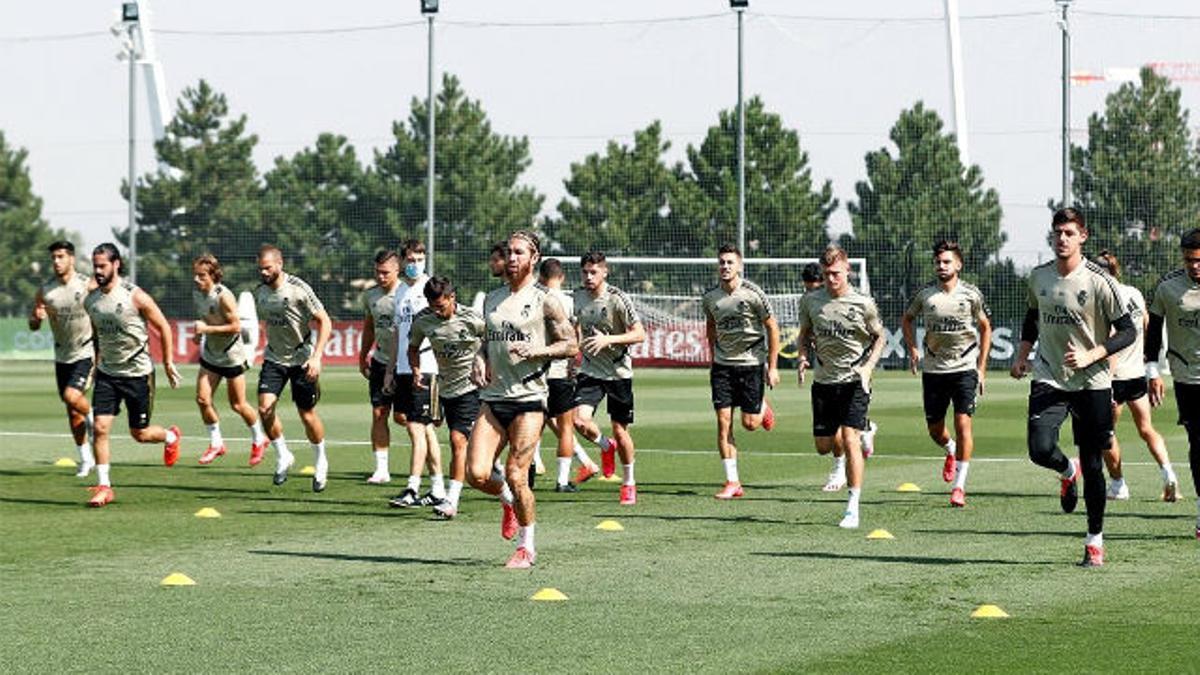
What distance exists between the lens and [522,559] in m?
12.8

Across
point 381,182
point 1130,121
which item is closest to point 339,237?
point 381,182

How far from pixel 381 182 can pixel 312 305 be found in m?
67.1

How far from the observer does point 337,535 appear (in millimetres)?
14766

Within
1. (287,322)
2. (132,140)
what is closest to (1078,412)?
(287,322)

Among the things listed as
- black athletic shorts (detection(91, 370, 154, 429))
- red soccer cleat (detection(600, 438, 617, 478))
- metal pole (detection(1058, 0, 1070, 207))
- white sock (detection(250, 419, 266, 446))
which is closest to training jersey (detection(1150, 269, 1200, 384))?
red soccer cleat (detection(600, 438, 617, 478))

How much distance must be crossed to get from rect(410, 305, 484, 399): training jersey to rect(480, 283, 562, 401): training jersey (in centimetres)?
229

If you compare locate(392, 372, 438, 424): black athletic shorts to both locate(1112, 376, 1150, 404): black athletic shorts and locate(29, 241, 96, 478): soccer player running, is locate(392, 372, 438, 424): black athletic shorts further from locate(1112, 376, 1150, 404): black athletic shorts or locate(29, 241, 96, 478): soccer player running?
locate(1112, 376, 1150, 404): black athletic shorts

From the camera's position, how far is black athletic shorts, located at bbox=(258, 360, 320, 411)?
18891 millimetres

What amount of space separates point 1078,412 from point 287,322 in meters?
8.58

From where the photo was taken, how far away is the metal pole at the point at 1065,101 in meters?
49.0

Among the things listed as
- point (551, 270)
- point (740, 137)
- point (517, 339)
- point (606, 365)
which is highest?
point (740, 137)

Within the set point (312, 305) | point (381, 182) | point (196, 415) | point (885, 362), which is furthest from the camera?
point (381, 182)

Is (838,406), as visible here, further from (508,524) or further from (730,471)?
(508,524)

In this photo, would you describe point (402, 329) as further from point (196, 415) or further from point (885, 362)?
point (885, 362)
